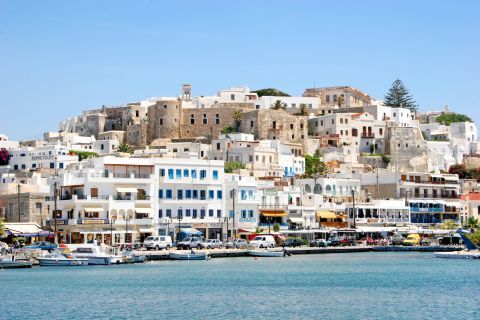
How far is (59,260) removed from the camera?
61.7 meters

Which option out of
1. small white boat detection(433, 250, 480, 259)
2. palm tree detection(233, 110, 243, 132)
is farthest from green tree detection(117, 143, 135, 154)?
small white boat detection(433, 250, 480, 259)

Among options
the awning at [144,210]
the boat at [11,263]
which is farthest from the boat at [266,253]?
the boat at [11,263]

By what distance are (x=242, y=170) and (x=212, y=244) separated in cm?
2205

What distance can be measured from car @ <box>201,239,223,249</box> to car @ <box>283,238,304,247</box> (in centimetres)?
756

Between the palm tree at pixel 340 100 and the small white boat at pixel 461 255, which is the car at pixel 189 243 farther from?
the palm tree at pixel 340 100

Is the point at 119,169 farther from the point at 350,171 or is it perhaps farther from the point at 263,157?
the point at 350,171

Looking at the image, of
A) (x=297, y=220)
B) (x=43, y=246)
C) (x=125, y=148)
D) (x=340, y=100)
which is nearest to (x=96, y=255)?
(x=43, y=246)

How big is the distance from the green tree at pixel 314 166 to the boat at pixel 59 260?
130 ft

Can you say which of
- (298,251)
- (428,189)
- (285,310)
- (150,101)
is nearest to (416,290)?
(285,310)

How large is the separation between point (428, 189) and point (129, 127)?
40.6m

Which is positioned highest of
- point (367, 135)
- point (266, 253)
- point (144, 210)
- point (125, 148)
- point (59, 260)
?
point (367, 135)

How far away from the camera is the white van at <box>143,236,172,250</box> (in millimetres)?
69438

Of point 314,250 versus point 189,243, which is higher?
point 189,243

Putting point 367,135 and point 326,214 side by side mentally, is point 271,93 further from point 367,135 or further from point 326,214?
point 326,214
